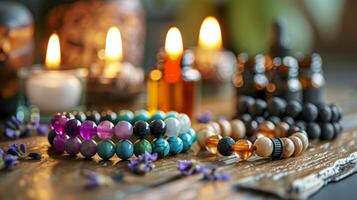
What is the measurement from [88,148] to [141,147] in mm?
63

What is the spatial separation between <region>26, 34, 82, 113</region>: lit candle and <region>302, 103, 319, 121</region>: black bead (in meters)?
0.38

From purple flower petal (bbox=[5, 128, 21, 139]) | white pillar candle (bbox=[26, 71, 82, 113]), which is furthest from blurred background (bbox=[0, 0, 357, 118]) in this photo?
purple flower petal (bbox=[5, 128, 21, 139])

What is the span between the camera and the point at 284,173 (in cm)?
67

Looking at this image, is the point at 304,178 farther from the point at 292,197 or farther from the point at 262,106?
the point at 262,106

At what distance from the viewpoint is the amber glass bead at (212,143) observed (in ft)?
2.45

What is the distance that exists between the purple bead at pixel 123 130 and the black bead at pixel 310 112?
279 mm

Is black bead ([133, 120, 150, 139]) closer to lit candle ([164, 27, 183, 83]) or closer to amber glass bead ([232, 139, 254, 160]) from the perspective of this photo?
amber glass bead ([232, 139, 254, 160])

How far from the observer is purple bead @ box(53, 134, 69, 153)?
745 mm

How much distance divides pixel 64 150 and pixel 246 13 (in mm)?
965

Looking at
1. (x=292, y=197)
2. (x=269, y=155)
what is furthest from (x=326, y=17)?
(x=292, y=197)

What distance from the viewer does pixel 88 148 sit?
0.71 meters

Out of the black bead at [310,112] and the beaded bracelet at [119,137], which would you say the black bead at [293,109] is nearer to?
the black bead at [310,112]

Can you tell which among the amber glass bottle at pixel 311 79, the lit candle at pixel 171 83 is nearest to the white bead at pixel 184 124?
the lit candle at pixel 171 83

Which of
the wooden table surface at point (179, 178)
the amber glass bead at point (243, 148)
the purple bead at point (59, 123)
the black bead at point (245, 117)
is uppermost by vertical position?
the purple bead at point (59, 123)
